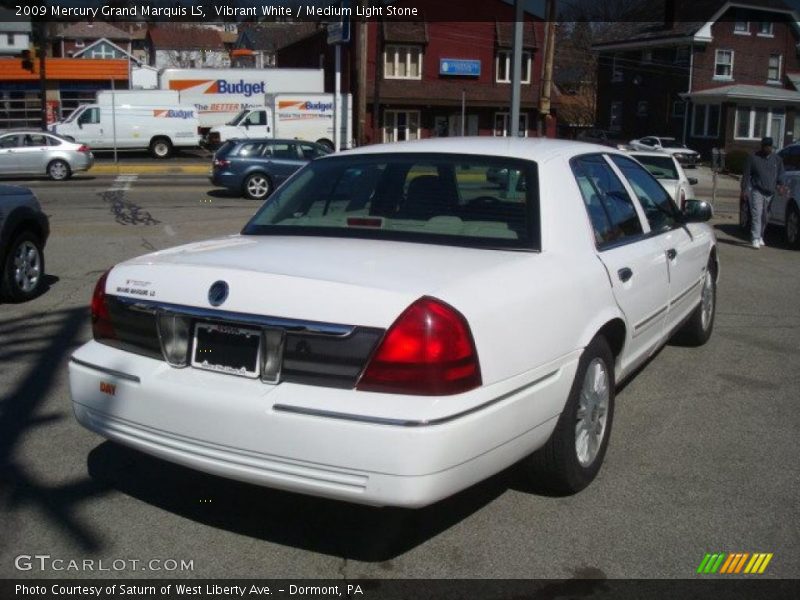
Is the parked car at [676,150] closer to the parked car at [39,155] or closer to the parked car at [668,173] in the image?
the parked car at [39,155]

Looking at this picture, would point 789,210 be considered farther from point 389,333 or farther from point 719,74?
point 719,74

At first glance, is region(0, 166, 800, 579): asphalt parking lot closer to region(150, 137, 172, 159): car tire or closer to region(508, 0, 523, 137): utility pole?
region(508, 0, 523, 137): utility pole

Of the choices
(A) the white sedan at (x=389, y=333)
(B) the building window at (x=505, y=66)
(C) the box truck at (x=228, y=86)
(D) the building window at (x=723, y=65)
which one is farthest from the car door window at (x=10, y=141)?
(D) the building window at (x=723, y=65)

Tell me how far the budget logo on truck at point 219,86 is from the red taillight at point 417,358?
41899mm

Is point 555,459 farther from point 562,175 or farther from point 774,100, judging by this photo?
point 774,100

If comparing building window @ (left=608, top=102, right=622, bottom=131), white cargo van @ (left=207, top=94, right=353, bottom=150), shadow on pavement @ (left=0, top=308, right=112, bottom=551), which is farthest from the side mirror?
building window @ (left=608, top=102, right=622, bottom=131)

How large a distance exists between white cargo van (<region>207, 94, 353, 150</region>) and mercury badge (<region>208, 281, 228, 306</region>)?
3487cm

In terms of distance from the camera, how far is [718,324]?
27.4ft

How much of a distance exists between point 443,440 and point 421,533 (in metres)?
0.85

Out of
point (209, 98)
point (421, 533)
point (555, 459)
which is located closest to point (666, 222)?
point (555, 459)

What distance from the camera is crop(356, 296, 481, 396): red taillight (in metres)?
3.30

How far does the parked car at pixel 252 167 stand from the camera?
72.3ft

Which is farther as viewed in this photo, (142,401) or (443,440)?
(142,401)

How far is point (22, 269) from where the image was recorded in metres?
8.71
